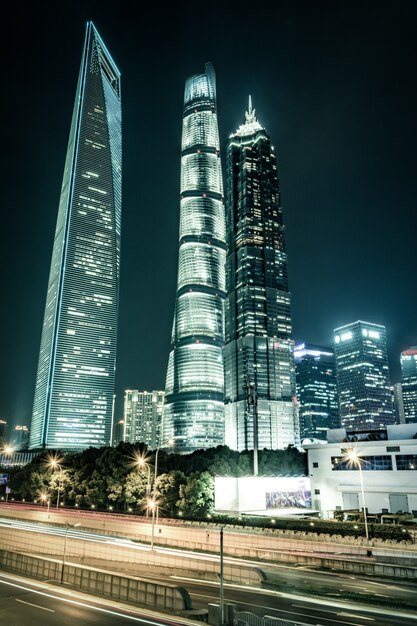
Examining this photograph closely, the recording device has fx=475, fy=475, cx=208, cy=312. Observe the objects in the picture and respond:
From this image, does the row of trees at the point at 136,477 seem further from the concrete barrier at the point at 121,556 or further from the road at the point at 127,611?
the road at the point at 127,611

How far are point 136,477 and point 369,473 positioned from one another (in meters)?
43.2

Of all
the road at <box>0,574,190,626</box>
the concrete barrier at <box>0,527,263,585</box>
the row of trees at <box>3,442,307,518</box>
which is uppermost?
the row of trees at <box>3,442,307,518</box>

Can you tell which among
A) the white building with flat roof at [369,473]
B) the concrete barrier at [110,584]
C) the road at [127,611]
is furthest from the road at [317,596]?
the white building with flat roof at [369,473]

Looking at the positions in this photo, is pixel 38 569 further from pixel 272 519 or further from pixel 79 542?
pixel 272 519

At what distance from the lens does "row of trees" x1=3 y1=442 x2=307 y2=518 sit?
272 ft

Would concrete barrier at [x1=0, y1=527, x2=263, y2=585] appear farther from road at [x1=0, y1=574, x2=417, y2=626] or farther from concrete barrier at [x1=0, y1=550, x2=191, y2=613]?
concrete barrier at [x1=0, y1=550, x2=191, y2=613]

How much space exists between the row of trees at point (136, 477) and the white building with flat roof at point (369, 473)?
19455 mm

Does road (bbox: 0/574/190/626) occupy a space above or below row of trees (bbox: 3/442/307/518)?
below

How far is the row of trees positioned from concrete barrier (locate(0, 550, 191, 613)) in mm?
31263

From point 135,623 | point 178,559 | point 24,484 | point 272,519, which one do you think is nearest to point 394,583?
point 178,559

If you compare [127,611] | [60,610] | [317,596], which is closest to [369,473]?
[317,596]

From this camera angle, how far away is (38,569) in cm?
4331

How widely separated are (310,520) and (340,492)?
2751 cm

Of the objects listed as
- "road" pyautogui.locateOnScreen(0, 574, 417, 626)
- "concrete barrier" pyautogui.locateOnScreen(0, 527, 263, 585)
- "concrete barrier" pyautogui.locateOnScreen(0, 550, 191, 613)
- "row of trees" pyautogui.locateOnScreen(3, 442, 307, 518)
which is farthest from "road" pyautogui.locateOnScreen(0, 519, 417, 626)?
"row of trees" pyautogui.locateOnScreen(3, 442, 307, 518)
